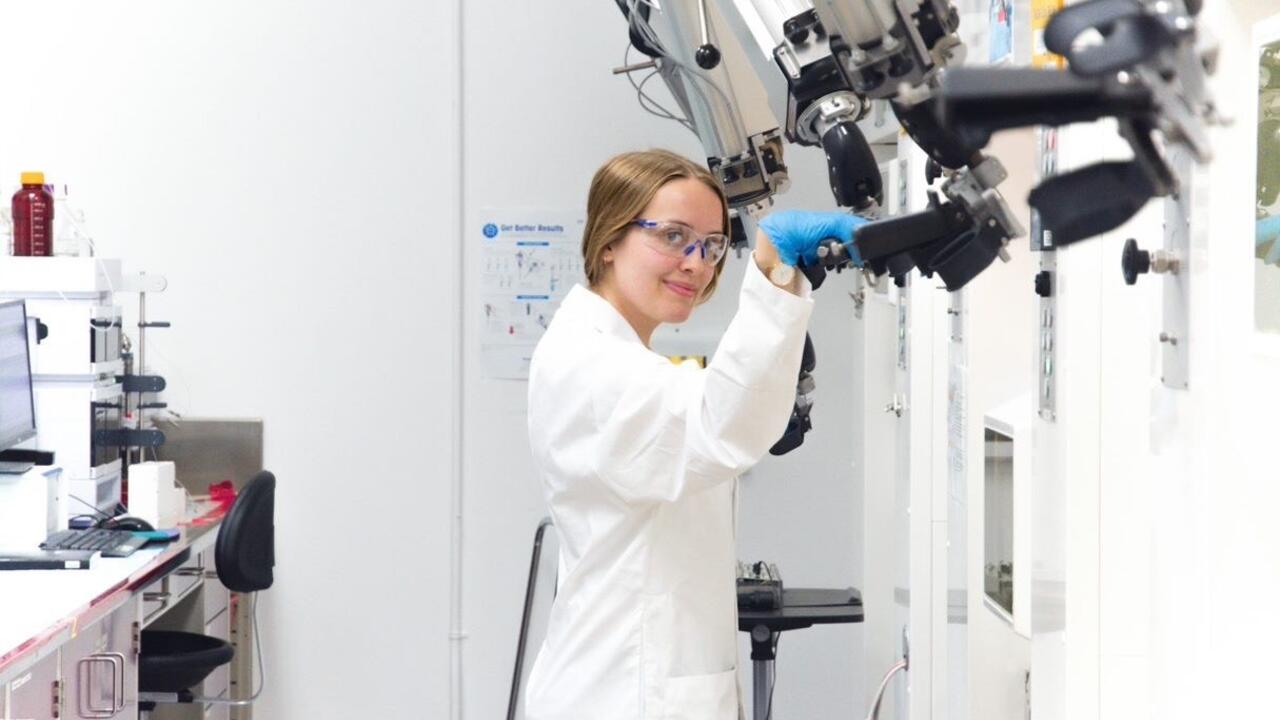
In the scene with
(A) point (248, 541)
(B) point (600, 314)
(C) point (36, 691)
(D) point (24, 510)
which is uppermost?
(B) point (600, 314)

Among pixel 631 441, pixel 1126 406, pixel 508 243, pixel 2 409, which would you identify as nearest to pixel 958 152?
pixel 1126 406

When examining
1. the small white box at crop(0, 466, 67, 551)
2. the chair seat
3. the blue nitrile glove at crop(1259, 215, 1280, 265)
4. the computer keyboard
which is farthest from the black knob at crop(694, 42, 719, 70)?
the chair seat

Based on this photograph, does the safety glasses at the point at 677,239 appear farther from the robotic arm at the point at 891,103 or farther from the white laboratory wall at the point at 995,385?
the white laboratory wall at the point at 995,385

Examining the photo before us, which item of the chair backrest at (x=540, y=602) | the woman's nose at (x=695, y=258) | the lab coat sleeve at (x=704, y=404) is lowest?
the chair backrest at (x=540, y=602)

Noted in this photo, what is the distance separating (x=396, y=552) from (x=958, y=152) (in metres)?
3.20

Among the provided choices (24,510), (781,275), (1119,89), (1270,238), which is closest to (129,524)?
(24,510)

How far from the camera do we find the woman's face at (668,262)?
6.57 ft

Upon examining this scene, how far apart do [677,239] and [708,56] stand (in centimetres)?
26

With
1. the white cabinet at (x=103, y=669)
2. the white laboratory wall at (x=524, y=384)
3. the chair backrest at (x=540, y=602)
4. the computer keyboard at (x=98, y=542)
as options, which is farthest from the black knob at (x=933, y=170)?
the chair backrest at (x=540, y=602)

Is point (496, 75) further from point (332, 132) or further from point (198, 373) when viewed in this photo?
point (198, 373)

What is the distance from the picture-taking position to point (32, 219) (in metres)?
3.63

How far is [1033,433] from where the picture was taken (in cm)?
189

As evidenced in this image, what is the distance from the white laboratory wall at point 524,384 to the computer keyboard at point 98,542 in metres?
1.14

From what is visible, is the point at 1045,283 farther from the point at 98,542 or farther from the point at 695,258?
the point at 98,542
